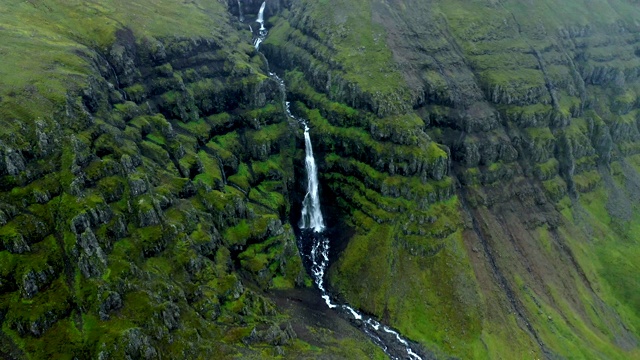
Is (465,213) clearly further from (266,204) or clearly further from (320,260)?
(266,204)

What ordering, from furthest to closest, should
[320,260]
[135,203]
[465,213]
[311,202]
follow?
[311,202] < [465,213] < [320,260] < [135,203]

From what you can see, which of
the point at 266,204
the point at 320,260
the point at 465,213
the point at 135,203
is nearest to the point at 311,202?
the point at 266,204

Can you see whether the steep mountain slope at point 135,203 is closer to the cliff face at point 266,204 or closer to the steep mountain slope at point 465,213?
the cliff face at point 266,204

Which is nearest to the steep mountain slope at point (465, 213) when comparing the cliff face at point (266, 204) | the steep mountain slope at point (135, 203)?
the cliff face at point (266, 204)

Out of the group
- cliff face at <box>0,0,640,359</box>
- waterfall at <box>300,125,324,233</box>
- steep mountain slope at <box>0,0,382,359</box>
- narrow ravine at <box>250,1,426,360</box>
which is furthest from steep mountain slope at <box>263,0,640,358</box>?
steep mountain slope at <box>0,0,382,359</box>

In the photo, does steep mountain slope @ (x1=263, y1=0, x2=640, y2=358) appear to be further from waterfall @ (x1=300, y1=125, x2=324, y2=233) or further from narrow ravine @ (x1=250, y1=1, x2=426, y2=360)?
waterfall @ (x1=300, y1=125, x2=324, y2=233)

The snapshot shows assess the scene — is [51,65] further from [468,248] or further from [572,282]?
[572,282]

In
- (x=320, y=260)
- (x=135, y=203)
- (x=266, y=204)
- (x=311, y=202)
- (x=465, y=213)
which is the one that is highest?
(x=135, y=203)
